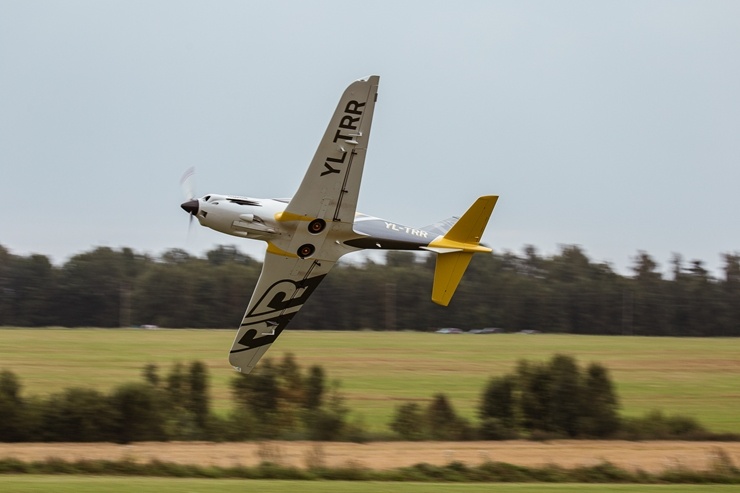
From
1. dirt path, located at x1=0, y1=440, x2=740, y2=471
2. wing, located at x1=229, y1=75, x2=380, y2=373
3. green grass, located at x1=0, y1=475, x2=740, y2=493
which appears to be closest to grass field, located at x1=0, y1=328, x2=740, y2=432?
dirt path, located at x1=0, y1=440, x2=740, y2=471

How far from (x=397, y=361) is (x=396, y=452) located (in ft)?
44.9

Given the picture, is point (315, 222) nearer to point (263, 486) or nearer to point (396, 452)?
point (263, 486)

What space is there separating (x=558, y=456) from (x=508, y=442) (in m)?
3.68

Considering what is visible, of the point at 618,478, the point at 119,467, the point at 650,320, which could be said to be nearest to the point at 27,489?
the point at 119,467

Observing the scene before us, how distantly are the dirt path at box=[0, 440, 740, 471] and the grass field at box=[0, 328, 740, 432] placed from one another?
3.51m

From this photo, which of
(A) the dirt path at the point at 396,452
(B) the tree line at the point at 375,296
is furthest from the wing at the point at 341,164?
(B) the tree line at the point at 375,296

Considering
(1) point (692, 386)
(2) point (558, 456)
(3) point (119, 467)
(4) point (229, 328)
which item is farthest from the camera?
(4) point (229, 328)

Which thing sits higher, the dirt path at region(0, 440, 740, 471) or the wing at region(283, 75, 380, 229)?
the wing at region(283, 75, 380, 229)

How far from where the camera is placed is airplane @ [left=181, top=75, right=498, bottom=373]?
61.7 feet

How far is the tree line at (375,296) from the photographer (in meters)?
55.4

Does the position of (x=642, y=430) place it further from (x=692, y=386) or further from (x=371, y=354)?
(x=371, y=354)

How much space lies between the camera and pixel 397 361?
1811 inches

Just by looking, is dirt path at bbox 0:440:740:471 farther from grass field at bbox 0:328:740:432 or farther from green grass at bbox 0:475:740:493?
green grass at bbox 0:475:740:493

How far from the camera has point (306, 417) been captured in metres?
36.9
